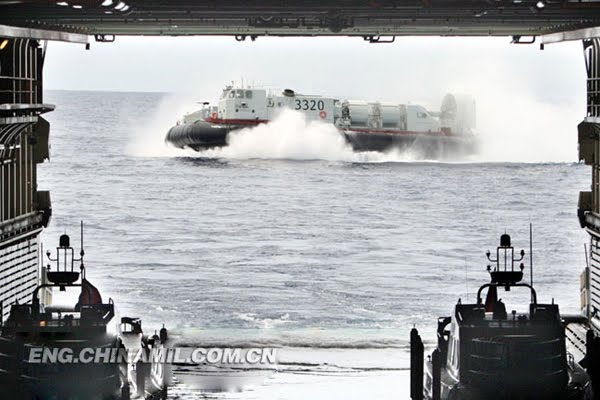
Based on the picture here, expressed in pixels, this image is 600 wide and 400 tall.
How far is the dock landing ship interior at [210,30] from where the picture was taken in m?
27.7

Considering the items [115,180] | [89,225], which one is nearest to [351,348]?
[89,225]

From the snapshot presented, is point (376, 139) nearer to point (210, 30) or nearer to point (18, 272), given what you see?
point (210, 30)

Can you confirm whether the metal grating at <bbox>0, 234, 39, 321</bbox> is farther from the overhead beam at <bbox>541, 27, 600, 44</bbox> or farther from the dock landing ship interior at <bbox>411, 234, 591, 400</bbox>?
the overhead beam at <bbox>541, 27, 600, 44</bbox>

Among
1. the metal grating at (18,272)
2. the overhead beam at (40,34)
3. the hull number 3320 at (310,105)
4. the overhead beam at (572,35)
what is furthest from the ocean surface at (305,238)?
the overhead beam at (40,34)

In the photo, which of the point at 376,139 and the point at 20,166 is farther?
the point at 376,139

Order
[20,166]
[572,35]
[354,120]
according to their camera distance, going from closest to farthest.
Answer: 1. [20,166]
2. [572,35]
3. [354,120]

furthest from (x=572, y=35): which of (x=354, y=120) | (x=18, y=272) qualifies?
(x=354, y=120)

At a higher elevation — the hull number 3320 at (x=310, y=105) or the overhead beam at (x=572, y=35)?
the overhead beam at (x=572, y=35)

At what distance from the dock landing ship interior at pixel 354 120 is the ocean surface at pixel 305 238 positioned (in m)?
1.30

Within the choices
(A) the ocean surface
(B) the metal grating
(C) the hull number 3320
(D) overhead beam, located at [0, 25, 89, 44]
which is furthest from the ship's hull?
(B) the metal grating

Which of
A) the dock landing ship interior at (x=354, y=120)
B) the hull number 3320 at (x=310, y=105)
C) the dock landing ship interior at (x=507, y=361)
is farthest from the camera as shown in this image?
the hull number 3320 at (x=310, y=105)

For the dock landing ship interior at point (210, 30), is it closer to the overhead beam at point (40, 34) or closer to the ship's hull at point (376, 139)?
the overhead beam at point (40, 34)

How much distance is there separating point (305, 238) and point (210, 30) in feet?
101

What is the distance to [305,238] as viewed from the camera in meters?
63.8
